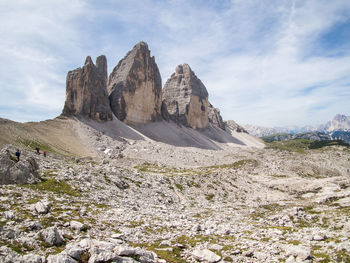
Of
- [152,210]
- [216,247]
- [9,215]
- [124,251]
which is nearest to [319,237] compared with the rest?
[216,247]

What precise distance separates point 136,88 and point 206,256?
138180mm

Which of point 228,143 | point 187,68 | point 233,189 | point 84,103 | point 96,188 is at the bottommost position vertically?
point 233,189

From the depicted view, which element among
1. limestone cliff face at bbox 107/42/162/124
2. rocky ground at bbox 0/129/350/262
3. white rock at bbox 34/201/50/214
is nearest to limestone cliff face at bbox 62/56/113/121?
limestone cliff face at bbox 107/42/162/124

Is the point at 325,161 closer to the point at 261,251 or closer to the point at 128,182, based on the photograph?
the point at 128,182

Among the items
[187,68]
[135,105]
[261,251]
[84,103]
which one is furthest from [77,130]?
[187,68]

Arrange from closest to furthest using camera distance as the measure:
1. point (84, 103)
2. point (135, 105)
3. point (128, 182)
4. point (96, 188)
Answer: point (96, 188), point (128, 182), point (84, 103), point (135, 105)

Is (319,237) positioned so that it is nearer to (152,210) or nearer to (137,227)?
(137,227)

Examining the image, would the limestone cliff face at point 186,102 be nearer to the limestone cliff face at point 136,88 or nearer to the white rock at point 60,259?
the limestone cliff face at point 136,88

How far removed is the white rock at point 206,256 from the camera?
13.3m

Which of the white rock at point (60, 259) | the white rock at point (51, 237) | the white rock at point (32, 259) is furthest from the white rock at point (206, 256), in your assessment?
the white rock at point (32, 259)

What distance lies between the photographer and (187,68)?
199500 millimetres

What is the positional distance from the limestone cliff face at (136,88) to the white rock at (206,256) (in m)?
127

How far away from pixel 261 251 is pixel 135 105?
134 meters

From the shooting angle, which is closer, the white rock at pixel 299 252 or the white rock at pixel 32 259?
the white rock at pixel 32 259
